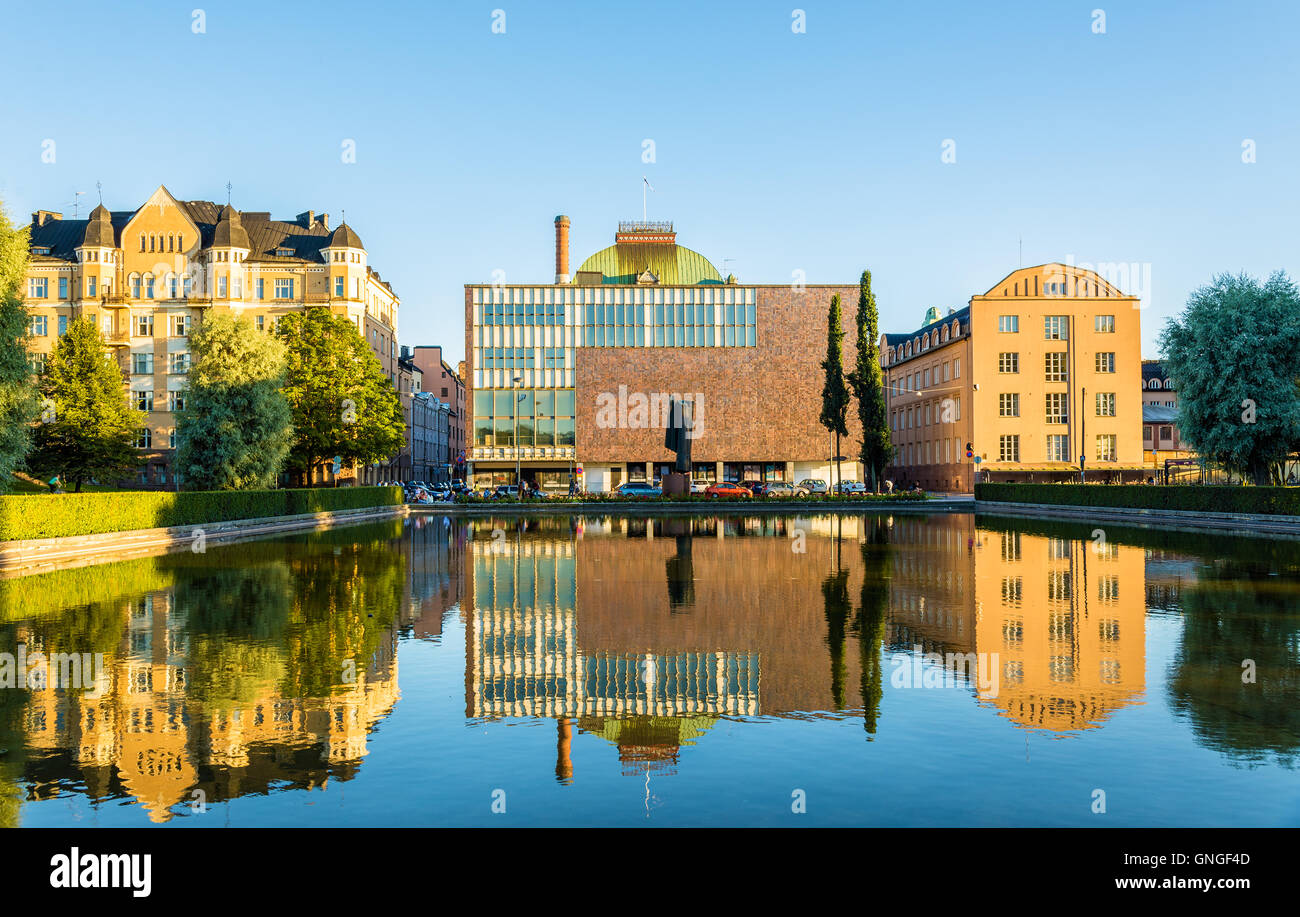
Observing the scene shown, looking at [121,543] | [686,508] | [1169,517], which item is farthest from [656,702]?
[686,508]

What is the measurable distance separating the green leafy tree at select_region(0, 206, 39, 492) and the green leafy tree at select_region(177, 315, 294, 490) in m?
16.6

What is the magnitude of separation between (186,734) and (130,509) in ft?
90.2

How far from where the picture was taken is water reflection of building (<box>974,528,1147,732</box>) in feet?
32.1

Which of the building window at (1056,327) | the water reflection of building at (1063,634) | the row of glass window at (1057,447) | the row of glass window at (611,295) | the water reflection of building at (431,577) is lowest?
the water reflection of building at (431,577)

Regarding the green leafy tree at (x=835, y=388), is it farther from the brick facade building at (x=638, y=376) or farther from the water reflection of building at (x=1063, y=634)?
the water reflection of building at (x=1063, y=634)

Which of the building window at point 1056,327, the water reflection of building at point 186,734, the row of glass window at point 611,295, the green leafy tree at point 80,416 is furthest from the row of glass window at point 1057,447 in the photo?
the water reflection of building at point 186,734

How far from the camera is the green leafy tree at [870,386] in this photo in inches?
2514

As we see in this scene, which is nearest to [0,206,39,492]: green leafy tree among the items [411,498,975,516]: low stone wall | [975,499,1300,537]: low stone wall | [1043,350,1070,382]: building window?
[411,498,975,516]: low stone wall

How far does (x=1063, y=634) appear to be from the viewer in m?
13.8

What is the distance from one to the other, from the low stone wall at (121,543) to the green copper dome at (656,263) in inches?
2394

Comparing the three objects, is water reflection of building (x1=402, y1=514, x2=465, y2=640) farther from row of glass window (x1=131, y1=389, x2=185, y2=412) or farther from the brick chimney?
the brick chimney

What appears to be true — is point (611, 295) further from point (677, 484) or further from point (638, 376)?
point (677, 484)
